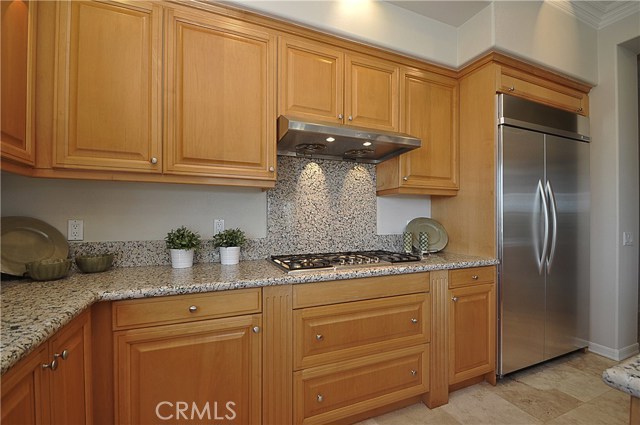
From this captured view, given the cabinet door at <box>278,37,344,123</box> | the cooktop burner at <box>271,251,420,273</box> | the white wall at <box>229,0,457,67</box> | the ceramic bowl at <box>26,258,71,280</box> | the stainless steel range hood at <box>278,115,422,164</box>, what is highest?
the white wall at <box>229,0,457,67</box>

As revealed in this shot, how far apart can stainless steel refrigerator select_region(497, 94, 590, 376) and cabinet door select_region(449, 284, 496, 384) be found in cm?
9

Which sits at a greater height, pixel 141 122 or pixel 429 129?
pixel 429 129

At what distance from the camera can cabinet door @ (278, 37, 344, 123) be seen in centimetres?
186

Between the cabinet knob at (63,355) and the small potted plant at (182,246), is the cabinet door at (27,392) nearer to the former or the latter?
the cabinet knob at (63,355)

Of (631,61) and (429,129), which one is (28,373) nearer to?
(429,129)

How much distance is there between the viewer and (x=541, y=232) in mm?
2309

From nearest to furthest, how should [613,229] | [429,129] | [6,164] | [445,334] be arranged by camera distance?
[6,164] < [445,334] < [429,129] < [613,229]

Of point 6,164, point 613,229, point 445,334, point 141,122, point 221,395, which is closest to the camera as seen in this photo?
point 6,164

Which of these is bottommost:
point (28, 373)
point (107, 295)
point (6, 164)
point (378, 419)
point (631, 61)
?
point (378, 419)

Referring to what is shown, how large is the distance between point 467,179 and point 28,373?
8.65 feet

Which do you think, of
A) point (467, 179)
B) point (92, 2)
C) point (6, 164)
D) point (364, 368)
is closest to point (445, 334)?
point (364, 368)

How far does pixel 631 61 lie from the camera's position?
2.65 meters

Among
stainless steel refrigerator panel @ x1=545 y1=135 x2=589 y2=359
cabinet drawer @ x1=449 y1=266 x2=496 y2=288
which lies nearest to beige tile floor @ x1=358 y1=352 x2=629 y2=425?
stainless steel refrigerator panel @ x1=545 y1=135 x2=589 y2=359

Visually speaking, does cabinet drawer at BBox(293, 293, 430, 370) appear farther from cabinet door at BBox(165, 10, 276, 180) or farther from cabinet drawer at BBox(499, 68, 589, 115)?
cabinet drawer at BBox(499, 68, 589, 115)
